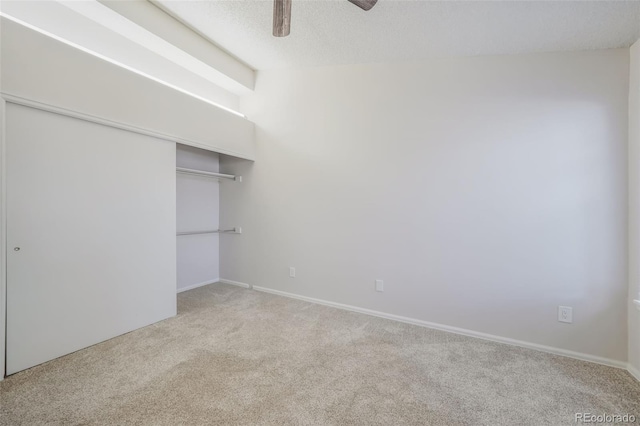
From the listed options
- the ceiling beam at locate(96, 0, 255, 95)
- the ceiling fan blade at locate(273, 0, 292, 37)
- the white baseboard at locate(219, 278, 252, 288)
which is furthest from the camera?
the white baseboard at locate(219, 278, 252, 288)

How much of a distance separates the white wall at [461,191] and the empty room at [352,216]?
2 centimetres

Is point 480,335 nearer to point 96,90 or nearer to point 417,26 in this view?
point 417,26

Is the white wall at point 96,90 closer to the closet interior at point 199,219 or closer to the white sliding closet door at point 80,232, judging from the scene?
the white sliding closet door at point 80,232

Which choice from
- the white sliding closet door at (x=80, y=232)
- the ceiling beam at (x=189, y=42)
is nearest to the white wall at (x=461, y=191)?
the ceiling beam at (x=189, y=42)

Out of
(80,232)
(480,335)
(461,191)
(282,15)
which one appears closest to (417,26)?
(282,15)

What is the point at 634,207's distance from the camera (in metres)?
2.04

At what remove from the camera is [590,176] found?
2.19 meters

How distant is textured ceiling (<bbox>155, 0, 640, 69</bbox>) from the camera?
1.95 meters

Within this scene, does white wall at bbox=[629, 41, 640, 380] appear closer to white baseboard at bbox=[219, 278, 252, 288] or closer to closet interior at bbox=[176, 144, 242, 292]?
white baseboard at bbox=[219, 278, 252, 288]

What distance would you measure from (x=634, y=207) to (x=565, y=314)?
0.99 m

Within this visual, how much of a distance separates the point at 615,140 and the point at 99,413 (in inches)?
160

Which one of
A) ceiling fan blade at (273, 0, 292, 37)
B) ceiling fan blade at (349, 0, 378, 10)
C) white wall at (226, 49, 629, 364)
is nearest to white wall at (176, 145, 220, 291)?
white wall at (226, 49, 629, 364)

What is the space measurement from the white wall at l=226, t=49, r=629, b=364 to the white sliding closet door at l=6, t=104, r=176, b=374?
4.63 ft

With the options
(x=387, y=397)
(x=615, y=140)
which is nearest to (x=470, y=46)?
(x=615, y=140)
